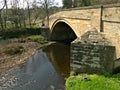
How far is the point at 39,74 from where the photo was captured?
1764cm

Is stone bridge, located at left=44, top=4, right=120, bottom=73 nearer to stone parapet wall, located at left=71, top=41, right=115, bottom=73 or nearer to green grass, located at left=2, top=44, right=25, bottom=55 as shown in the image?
stone parapet wall, located at left=71, top=41, right=115, bottom=73

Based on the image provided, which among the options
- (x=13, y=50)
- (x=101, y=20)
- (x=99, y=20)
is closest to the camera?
(x=101, y=20)

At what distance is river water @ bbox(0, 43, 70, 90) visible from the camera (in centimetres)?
1478

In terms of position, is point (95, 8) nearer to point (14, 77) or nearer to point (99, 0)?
point (14, 77)

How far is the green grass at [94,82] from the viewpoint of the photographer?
444 inches

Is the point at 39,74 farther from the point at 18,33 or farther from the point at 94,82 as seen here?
the point at 18,33

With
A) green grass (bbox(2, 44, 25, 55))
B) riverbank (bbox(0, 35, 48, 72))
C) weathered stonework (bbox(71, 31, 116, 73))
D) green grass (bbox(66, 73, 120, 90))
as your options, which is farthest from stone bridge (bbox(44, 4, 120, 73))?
green grass (bbox(2, 44, 25, 55))

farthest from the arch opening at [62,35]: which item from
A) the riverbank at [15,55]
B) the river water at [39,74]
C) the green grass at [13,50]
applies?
the river water at [39,74]

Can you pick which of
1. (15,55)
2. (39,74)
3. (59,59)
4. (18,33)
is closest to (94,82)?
(39,74)

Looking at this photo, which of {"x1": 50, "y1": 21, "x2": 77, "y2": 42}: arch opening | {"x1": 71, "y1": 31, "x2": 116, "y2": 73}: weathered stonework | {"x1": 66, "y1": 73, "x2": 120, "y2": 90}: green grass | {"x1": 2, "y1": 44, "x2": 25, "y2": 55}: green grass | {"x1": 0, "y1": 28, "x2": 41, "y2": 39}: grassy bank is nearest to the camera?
{"x1": 66, "y1": 73, "x2": 120, "y2": 90}: green grass

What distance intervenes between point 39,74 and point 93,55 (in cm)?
641

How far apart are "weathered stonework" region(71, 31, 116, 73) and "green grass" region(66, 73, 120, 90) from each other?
544 millimetres

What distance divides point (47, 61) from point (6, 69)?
466 cm

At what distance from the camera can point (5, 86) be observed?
14.9 m
